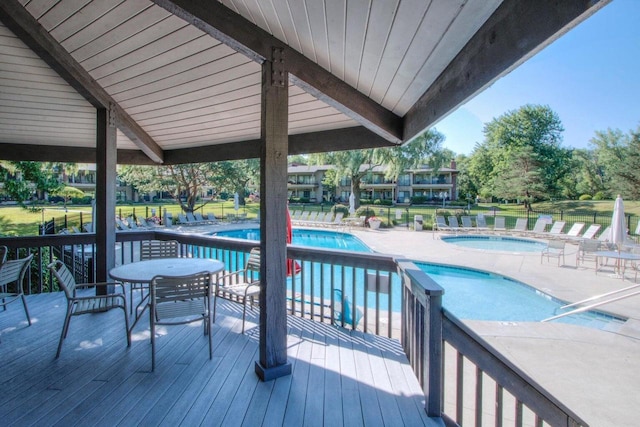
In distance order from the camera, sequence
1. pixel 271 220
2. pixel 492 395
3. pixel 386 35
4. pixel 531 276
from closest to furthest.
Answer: pixel 386 35 < pixel 271 220 < pixel 492 395 < pixel 531 276

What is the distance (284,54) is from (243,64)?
64cm

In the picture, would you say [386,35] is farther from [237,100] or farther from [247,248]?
[247,248]

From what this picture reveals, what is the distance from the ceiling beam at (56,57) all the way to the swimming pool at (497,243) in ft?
47.0

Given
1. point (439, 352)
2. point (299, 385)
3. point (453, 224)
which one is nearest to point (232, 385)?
point (299, 385)

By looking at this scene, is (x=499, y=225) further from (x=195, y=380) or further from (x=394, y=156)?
(x=195, y=380)

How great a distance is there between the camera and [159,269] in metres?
3.63

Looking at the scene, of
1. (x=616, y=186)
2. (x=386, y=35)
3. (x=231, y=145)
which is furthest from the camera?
(x=616, y=186)

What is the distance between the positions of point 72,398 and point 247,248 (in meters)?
2.51

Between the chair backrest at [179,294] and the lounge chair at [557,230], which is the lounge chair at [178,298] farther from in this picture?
the lounge chair at [557,230]

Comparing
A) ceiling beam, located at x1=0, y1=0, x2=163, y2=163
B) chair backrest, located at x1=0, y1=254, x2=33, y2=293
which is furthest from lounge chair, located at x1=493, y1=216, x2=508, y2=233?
chair backrest, located at x1=0, y1=254, x2=33, y2=293

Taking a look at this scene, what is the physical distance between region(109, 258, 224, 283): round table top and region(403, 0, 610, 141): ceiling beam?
8.53ft

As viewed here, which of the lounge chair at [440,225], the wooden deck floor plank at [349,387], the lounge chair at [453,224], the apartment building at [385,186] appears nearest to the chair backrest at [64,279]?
the wooden deck floor plank at [349,387]

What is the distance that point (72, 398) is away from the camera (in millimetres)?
2461

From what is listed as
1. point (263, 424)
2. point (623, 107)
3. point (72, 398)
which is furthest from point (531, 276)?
point (623, 107)
